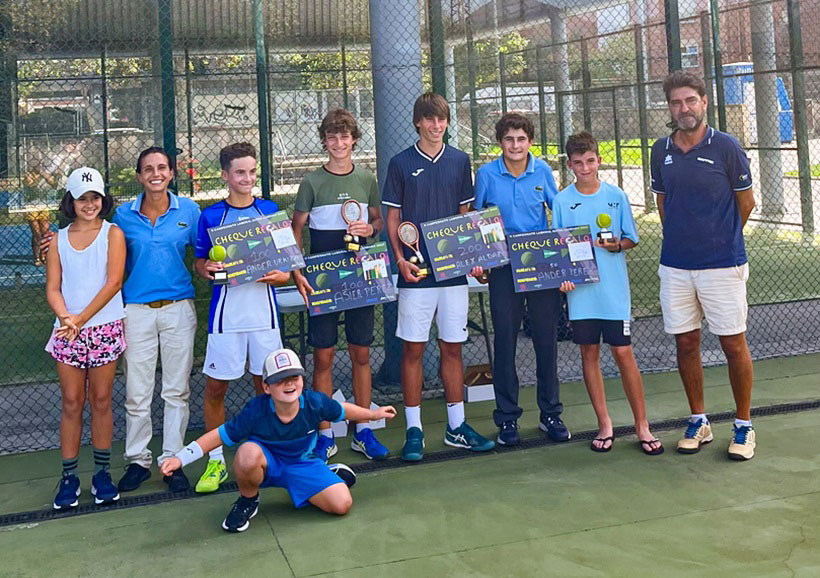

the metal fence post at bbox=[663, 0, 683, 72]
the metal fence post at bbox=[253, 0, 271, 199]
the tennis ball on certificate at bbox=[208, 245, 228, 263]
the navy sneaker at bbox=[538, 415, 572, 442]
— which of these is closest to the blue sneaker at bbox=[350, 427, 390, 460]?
the navy sneaker at bbox=[538, 415, 572, 442]

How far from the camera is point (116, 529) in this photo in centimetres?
447

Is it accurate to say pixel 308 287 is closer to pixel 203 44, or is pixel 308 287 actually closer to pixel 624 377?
pixel 624 377

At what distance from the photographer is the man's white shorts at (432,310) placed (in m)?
5.29

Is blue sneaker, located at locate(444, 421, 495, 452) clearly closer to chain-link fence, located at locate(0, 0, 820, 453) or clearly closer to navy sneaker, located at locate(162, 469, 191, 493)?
navy sneaker, located at locate(162, 469, 191, 493)

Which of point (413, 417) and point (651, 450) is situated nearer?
point (651, 450)

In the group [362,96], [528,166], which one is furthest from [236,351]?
[362,96]

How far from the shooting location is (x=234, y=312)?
16.3 ft

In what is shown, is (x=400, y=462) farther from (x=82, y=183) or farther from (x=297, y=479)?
(x=82, y=183)

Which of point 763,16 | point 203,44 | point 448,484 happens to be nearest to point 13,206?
point 203,44

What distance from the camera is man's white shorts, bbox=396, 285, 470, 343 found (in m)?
5.29

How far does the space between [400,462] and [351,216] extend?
1.32 m

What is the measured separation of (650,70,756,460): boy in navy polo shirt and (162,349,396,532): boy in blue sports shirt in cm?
177

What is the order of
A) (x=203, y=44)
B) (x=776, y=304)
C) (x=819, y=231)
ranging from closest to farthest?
(x=776, y=304) < (x=819, y=231) < (x=203, y=44)

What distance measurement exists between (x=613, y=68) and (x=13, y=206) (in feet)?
24.2
